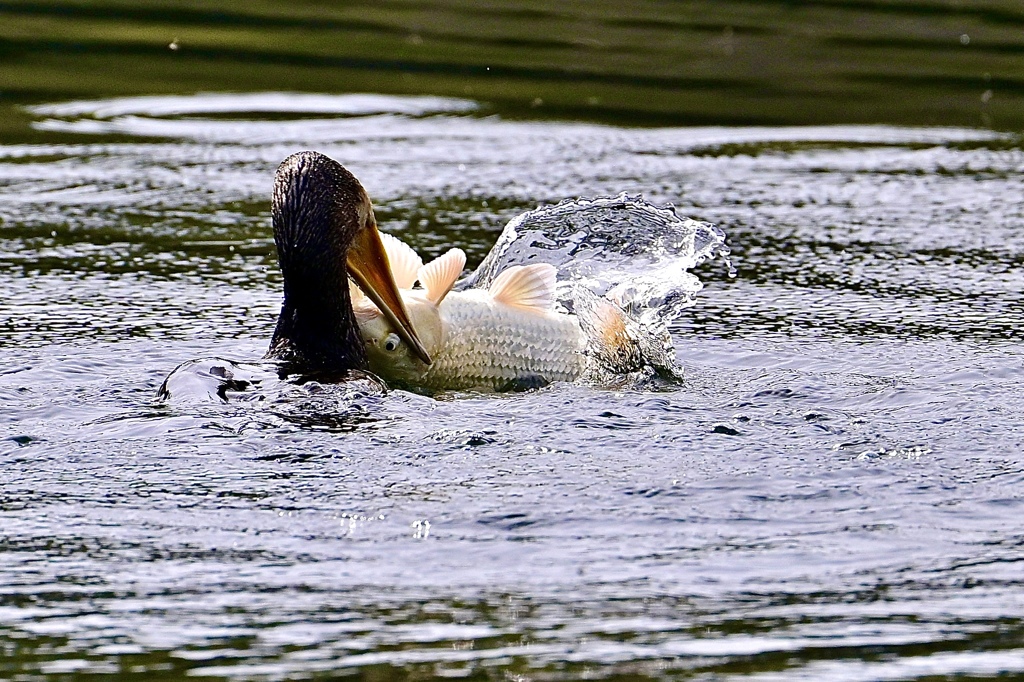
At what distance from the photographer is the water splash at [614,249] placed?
205 inches

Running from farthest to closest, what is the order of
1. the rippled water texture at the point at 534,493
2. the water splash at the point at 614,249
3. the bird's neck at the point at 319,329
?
1. the water splash at the point at 614,249
2. the bird's neck at the point at 319,329
3. the rippled water texture at the point at 534,493

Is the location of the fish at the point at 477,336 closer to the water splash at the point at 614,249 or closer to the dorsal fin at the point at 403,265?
the dorsal fin at the point at 403,265

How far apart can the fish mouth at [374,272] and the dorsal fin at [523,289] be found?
248 mm

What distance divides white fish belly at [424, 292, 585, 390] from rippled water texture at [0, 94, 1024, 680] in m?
0.13

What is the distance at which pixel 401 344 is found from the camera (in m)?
4.05

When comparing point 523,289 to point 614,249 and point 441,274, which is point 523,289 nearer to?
point 441,274

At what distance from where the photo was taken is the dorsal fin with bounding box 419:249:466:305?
4070 mm

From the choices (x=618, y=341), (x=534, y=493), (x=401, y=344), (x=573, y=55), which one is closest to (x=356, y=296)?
(x=401, y=344)

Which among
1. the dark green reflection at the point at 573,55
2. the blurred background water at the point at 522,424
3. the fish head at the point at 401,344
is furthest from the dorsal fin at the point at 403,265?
the dark green reflection at the point at 573,55

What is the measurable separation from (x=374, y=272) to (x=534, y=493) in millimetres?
1102

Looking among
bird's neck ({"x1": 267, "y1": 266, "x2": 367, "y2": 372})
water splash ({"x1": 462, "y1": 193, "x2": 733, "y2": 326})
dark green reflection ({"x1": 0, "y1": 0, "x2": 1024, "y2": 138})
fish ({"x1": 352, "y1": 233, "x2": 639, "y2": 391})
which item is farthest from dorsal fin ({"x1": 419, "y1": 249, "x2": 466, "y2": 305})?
dark green reflection ({"x1": 0, "y1": 0, "x2": 1024, "y2": 138})

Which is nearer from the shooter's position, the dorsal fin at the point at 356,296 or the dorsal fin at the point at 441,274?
the dorsal fin at the point at 441,274

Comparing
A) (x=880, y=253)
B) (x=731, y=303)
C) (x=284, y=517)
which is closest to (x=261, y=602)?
(x=284, y=517)

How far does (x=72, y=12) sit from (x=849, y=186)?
524 centimetres
